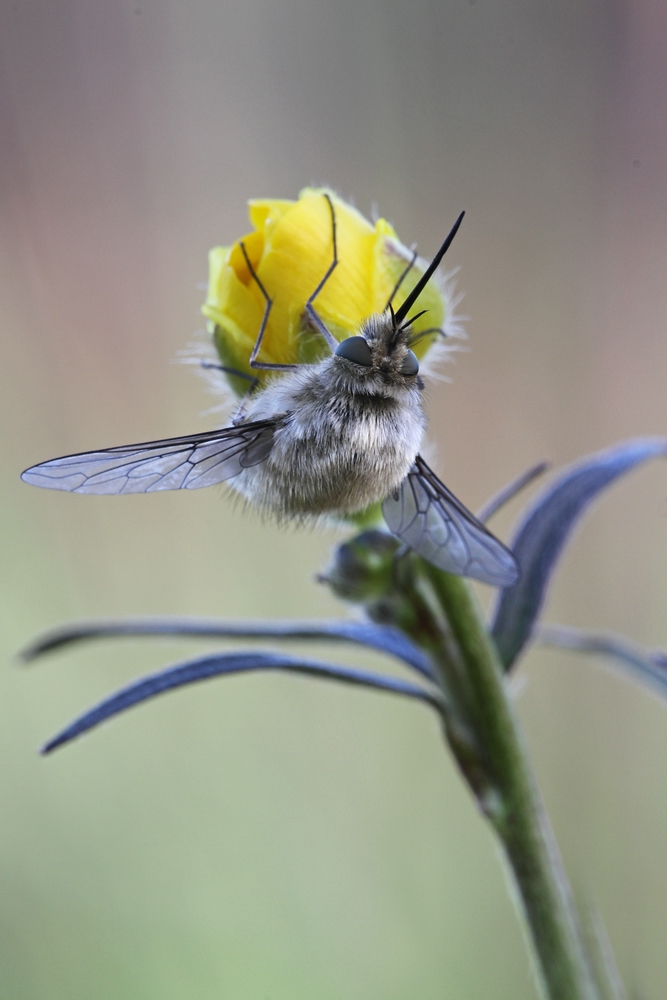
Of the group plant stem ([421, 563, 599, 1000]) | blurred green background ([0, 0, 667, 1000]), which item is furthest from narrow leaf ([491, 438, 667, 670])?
blurred green background ([0, 0, 667, 1000])

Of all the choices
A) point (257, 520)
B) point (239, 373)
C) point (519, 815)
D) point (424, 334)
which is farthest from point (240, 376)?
point (257, 520)

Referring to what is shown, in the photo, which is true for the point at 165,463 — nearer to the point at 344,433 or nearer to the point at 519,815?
the point at 344,433

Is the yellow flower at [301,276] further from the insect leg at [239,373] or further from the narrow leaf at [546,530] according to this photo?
the narrow leaf at [546,530]

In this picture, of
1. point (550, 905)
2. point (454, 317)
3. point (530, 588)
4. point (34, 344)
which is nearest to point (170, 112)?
point (34, 344)

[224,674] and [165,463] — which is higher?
[165,463]

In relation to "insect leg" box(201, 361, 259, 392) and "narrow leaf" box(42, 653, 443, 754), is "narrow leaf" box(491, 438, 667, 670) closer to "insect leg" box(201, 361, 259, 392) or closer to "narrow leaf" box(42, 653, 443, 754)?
"narrow leaf" box(42, 653, 443, 754)

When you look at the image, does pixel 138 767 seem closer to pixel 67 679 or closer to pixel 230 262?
pixel 67 679
